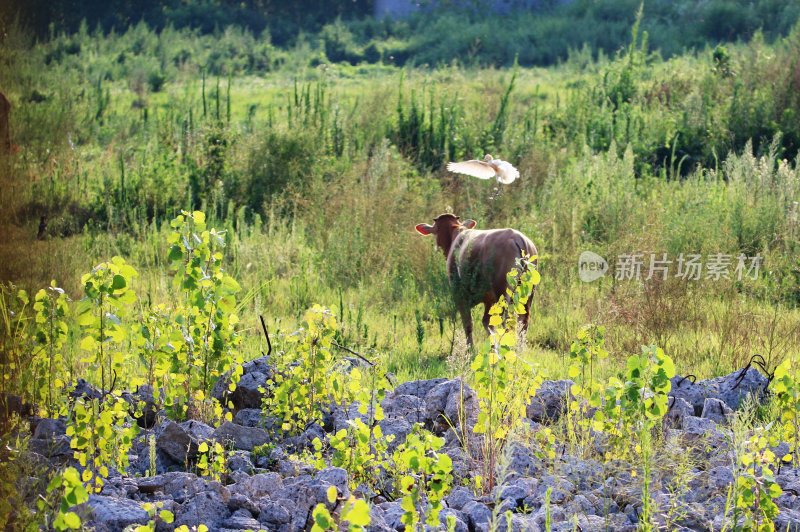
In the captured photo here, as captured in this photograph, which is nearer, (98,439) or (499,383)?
(98,439)

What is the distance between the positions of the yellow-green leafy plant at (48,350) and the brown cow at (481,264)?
3028mm

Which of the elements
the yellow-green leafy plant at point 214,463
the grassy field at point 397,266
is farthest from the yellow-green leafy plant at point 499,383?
the yellow-green leafy plant at point 214,463

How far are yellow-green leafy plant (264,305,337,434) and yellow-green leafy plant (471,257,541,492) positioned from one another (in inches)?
29.9

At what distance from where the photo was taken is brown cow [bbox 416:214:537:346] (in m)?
5.88

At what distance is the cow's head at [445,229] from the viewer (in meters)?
6.78

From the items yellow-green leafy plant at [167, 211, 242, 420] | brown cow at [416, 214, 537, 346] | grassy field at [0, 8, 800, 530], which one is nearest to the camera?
grassy field at [0, 8, 800, 530]

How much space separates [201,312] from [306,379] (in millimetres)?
606

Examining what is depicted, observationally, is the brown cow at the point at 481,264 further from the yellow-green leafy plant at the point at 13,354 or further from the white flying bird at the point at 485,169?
the yellow-green leafy plant at the point at 13,354

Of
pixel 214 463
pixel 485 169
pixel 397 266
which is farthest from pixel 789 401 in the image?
pixel 397 266

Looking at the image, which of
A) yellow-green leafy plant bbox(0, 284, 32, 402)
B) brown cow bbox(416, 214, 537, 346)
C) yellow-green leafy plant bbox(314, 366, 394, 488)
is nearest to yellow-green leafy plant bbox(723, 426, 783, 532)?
yellow-green leafy plant bbox(314, 366, 394, 488)

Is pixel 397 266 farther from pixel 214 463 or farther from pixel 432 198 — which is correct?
pixel 214 463

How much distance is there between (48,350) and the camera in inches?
161

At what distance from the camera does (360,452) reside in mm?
3229

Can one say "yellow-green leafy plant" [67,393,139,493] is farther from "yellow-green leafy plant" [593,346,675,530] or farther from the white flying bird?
the white flying bird
